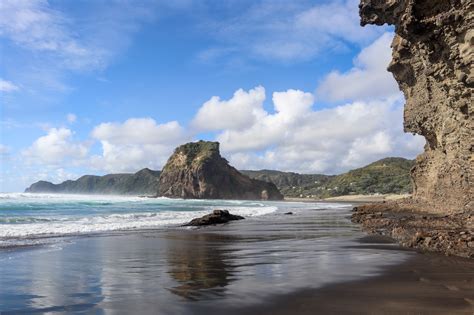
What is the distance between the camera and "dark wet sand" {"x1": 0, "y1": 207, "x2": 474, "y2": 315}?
5.84 metres

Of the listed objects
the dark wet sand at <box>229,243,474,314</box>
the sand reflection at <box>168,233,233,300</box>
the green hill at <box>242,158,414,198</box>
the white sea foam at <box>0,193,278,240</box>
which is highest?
the green hill at <box>242,158,414,198</box>

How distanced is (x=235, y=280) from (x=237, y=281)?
0.37 ft

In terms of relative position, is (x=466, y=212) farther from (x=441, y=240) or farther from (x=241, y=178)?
(x=241, y=178)

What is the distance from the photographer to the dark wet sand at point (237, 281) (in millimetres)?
5844

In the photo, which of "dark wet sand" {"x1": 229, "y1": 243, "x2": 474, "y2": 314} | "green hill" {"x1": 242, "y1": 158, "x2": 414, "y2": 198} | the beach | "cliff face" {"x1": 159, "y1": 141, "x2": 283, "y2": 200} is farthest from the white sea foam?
"green hill" {"x1": 242, "y1": 158, "x2": 414, "y2": 198}

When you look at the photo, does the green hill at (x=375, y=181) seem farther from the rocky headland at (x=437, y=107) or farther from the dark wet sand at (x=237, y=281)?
the dark wet sand at (x=237, y=281)

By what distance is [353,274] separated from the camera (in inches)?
315

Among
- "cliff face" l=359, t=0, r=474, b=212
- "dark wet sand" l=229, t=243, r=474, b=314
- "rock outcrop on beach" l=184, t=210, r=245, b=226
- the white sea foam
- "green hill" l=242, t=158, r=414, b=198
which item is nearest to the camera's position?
"dark wet sand" l=229, t=243, r=474, b=314

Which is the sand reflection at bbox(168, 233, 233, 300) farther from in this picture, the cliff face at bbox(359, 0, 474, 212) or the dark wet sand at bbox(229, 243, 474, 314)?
the cliff face at bbox(359, 0, 474, 212)

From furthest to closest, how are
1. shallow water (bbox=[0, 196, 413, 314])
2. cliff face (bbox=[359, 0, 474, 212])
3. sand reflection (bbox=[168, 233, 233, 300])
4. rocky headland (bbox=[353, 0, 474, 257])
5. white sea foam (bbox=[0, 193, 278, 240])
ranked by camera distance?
1. white sea foam (bbox=[0, 193, 278, 240])
2. cliff face (bbox=[359, 0, 474, 212])
3. rocky headland (bbox=[353, 0, 474, 257])
4. sand reflection (bbox=[168, 233, 233, 300])
5. shallow water (bbox=[0, 196, 413, 314])

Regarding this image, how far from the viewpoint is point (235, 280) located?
302 inches

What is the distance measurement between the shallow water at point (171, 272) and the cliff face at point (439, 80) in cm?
899

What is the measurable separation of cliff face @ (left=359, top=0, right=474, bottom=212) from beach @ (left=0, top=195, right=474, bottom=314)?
8.80 metres

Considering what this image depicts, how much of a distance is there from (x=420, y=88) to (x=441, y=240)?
58.5ft
